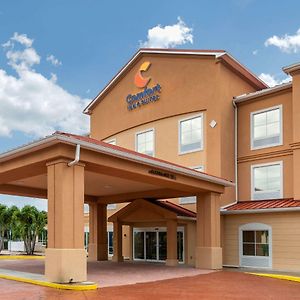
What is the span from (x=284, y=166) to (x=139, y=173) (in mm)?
9772

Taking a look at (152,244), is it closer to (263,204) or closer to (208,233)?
(208,233)

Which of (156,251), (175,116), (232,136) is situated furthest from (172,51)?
(156,251)

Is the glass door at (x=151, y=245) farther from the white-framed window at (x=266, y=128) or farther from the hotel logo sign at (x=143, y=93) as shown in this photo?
the hotel logo sign at (x=143, y=93)

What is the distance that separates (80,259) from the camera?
1464cm

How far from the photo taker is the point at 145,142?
29.5 metres

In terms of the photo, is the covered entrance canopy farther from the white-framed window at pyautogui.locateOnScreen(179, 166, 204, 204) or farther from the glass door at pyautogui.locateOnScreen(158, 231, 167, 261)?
the glass door at pyautogui.locateOnScreen(158, 231, 167, 261)

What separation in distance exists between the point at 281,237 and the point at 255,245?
168 cm

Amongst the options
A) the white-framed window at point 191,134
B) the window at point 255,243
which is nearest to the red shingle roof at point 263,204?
the window at point 255,243

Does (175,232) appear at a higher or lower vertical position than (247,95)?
lower

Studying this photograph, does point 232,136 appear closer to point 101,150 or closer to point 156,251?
point 156,251

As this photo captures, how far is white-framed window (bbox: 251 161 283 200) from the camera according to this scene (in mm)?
24031

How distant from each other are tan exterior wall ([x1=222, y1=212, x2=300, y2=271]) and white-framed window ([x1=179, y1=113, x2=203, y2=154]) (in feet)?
15.4

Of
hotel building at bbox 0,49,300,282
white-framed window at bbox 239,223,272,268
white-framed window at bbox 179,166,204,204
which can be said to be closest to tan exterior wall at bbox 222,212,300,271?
hotel building at bbox 0,49,300,282

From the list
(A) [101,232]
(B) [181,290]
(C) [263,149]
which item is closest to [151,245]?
(A) [101,232]
